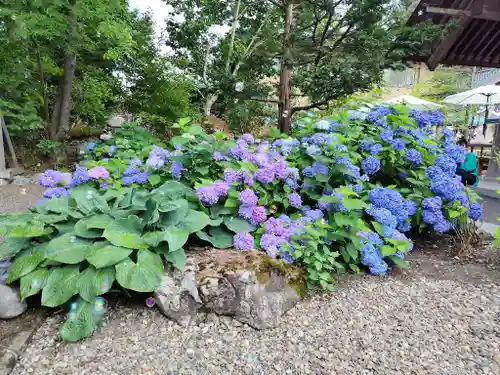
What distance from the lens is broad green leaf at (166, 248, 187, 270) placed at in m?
1.63

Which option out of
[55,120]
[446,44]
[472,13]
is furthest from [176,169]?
[55,120]

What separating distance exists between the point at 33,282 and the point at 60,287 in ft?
0.49

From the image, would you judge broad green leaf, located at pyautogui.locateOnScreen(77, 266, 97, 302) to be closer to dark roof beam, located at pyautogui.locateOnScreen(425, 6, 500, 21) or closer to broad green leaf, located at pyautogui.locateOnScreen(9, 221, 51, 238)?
broad green leaf, located at pyautogui.locateOnScreen(9, 221, 51, 238)

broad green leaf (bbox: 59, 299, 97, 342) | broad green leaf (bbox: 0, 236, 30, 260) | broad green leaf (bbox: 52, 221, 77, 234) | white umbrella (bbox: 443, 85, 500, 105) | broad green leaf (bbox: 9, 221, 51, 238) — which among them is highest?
white umbrella (bbox: 443, 85, 500, 105)

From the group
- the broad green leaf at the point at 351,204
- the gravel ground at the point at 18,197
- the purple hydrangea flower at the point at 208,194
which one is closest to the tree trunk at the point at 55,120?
the gravel ground at the point at 18,197

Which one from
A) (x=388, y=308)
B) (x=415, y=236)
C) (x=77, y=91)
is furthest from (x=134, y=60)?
(x=388, y=308)

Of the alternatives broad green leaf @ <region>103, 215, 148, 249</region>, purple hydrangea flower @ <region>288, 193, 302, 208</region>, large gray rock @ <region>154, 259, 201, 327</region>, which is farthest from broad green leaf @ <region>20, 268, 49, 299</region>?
purple hydrangea flower @ <region>288, 193, 302, 208</region>

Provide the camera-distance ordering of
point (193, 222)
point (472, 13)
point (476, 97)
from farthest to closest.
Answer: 1. point (476, 97)
2. point (472, 13)
3. point (193, 222)

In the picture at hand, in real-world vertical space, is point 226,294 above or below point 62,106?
below

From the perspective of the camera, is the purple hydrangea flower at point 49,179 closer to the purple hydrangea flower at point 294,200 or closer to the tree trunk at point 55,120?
the purple hydrangea flower at point 294,200

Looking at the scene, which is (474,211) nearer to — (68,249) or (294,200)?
(294,200)

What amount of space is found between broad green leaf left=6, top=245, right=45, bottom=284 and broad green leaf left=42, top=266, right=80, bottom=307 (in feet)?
0.37

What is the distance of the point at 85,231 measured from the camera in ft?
5.64

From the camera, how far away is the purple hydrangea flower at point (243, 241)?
75.9 inches
